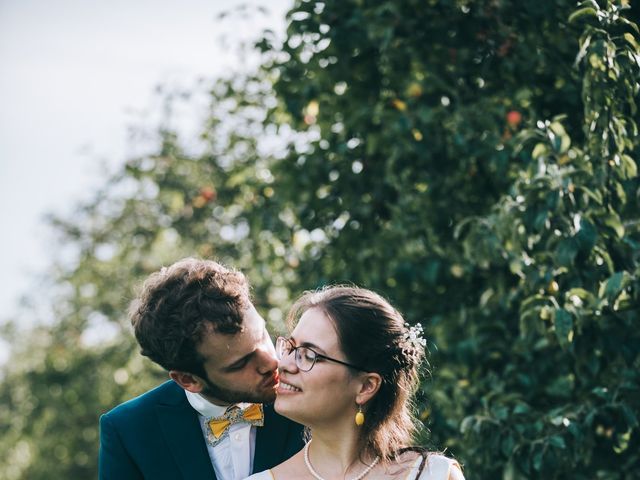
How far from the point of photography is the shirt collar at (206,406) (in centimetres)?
311

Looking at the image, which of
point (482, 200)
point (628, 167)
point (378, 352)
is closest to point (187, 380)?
point (378, 352)

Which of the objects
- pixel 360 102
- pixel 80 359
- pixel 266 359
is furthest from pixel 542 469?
pixel 80 359

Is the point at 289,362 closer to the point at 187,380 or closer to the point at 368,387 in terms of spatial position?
the point at 368,387

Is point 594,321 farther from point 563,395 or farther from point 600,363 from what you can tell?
point 563,395

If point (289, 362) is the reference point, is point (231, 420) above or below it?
below

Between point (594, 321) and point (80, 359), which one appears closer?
point (594, 321)

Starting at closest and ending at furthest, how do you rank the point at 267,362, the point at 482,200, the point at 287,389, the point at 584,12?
1. the point at 287,389
2. the point at 267,362
3. the point at 584,12
4. the point at 482,200

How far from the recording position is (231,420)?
310 cm

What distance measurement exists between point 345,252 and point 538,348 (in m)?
1.48

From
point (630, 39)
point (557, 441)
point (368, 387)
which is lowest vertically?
point (557, 441)

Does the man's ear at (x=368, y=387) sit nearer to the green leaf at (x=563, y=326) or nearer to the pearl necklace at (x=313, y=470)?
the pearl necklace at (x=313, y=470)

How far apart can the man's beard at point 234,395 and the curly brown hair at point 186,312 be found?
2.4 inches

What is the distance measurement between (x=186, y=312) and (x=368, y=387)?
69 cm

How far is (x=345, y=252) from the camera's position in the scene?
4.97 meters
